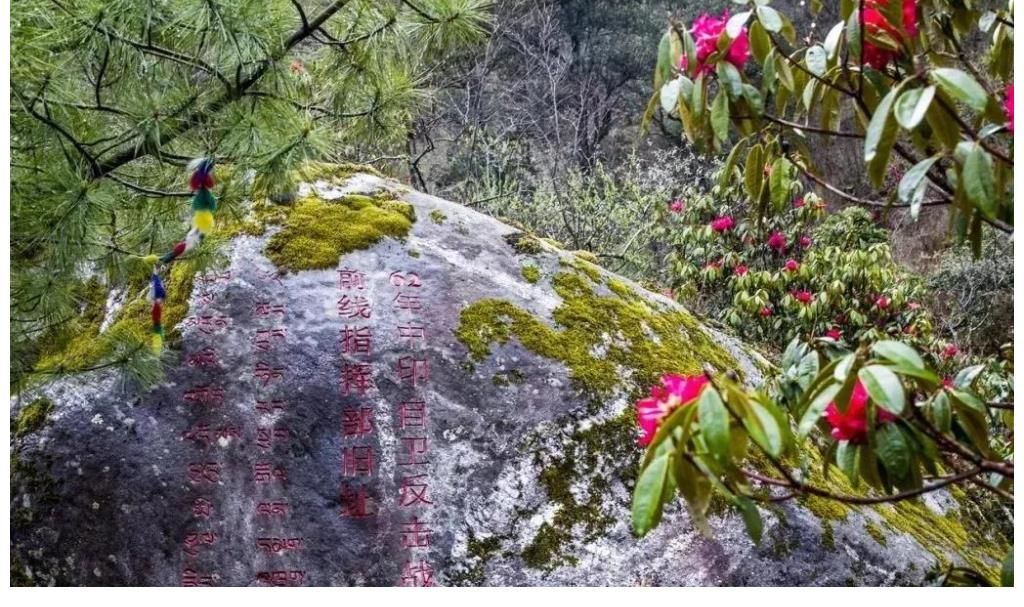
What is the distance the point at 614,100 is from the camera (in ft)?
20.6

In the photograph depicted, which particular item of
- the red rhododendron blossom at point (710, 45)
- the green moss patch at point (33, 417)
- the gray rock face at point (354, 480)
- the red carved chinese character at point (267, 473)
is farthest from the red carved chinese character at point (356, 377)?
the red rhododendron blossom at point (710, 45)

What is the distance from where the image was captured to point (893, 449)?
33.0 inches

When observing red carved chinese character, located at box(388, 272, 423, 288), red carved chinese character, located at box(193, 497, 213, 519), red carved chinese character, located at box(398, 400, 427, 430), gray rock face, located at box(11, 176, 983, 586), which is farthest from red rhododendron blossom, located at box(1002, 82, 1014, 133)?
red carved chinese character, located at box(193, 497, 213, 519)

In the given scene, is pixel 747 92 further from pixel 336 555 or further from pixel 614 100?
pixel 614 100

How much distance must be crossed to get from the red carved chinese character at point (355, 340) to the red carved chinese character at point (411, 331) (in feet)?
0.24

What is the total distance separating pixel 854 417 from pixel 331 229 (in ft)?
5.26

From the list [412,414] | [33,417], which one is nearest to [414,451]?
[412,414]

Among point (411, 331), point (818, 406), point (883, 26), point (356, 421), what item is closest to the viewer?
point (818, 406)

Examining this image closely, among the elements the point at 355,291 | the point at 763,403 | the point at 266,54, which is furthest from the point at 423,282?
the point at 763,403

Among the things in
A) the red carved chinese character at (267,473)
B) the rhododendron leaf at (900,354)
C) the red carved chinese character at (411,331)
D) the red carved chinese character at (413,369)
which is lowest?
the red carved chinese character at (267,473)

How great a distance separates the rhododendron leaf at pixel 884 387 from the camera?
0.75 meters

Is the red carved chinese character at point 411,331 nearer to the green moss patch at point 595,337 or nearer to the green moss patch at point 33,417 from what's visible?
the green moss patch at point 595,337

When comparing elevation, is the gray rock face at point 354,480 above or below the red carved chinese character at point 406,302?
below

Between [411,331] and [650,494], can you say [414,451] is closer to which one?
[411,331]
